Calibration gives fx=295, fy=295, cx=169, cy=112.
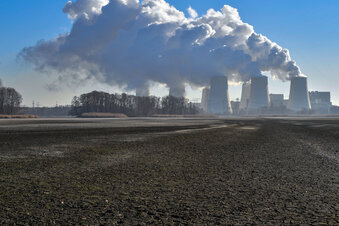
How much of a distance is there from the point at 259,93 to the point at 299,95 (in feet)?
76.2

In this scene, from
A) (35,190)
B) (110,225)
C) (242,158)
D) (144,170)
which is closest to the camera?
(110,225)

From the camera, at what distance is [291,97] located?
173 metres

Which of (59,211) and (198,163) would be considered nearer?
(59,211)

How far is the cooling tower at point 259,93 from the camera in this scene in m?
156

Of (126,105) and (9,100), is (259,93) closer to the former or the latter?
(126,105)

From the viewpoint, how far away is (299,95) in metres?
166

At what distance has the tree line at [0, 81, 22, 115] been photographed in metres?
80.2

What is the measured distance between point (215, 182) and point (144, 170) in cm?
225

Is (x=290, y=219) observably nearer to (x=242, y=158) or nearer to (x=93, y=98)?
(x=242, y=158)

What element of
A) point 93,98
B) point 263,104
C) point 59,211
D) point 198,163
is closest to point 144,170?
point 198,163

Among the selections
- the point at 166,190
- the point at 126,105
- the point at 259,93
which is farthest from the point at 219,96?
the point at 166,190

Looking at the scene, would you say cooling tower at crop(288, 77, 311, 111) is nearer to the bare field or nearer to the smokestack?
the smokestack

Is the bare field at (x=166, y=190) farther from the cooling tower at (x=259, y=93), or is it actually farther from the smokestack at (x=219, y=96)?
the cooling tower at (x=259, y=93)

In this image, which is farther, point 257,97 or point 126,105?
point 257,97
